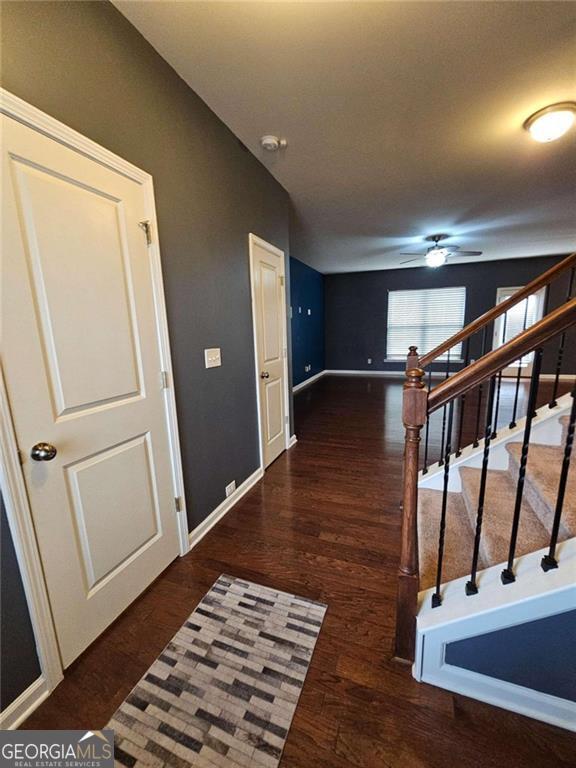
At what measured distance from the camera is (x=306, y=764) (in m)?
0.97

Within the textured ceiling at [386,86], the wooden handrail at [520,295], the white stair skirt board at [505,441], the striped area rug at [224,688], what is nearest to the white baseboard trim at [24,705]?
the striped area rug at [224,688]

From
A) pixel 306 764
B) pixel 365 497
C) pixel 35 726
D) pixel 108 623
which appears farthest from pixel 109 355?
pixel 365 497

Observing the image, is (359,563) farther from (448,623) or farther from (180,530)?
(180,530)

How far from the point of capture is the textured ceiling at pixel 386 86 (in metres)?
1.41

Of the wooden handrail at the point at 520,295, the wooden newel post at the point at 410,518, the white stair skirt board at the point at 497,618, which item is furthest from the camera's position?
the wooden handrail at the point at 520,295

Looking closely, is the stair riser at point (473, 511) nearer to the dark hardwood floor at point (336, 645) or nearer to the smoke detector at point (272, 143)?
the dark hardwood floor at point (336, 645)

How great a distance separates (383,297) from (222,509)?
264 inches

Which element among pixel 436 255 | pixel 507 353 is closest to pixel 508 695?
pixel 507 353

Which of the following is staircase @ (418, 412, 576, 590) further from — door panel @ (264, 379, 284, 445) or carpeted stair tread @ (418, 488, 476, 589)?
door panel @ (264, 379, 284, 445)

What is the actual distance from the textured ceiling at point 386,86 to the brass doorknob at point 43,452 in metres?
1.85

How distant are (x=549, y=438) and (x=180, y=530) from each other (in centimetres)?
226

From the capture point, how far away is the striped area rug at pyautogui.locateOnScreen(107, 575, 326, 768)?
101cm

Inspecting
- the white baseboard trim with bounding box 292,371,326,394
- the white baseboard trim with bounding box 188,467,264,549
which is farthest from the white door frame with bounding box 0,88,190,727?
the white baseboard trim with bounding box 292,371,326,394

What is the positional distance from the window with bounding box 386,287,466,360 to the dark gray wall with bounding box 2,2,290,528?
5342mm
